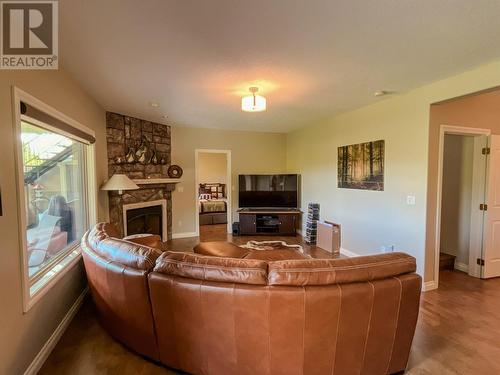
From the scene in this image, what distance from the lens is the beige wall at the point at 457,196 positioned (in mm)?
3910

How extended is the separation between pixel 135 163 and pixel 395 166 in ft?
14.7

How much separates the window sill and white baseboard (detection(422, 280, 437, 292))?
405 centimetres

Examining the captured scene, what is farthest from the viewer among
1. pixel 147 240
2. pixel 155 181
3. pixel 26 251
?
pixel 155 181

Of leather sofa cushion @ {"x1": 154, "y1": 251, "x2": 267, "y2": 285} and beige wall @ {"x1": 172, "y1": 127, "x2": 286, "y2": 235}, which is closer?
leather sofa cushion @ {"x1": 154, "y1": 251, "x2": 267, "y2": 285}

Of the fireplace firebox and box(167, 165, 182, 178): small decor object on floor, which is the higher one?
box(167, 165, 182, 178): small decor object on floor

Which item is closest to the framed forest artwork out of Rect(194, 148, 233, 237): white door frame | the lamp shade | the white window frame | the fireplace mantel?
Rect(194, 148, 233, 237): white door frame

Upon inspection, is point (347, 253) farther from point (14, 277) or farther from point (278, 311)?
point (14, 277)

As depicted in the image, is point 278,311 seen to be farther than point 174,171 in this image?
No

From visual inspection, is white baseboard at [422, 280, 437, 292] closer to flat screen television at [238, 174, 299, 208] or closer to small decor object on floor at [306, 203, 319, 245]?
small decor object on floor at [306, 203, 319, 245]

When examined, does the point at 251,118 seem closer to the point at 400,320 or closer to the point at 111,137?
the point at 111,137

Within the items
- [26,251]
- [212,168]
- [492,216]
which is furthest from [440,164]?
[212,168]

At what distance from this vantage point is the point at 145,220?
5398mm

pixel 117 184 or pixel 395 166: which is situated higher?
pixel 395 166

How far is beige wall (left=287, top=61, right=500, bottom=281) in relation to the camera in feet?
10.3
